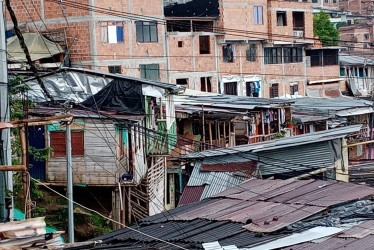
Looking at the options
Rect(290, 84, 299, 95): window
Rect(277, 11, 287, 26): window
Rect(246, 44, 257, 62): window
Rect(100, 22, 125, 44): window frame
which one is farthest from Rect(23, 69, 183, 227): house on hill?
Rect(290, 84, 299, 95): window

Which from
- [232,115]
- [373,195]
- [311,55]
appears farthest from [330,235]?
[311,55]

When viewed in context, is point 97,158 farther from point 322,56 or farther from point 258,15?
point 322,56

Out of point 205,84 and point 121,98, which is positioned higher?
point 121,98

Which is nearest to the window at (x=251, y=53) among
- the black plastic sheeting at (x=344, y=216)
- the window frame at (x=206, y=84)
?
the window frame at (x=206, y=84)

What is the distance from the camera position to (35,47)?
1313 inches

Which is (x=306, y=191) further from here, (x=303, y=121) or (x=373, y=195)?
(x=303, y=121)

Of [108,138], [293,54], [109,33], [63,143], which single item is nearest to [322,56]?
[293,54]

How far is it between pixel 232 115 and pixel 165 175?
4659 millimetres

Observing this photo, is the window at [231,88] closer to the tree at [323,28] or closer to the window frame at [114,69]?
the window frame at [114,69]

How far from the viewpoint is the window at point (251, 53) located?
1710 inches

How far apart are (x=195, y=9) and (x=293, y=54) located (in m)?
7.83

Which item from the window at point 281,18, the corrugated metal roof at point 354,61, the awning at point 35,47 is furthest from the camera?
the corrugated metal roof at point 354,61

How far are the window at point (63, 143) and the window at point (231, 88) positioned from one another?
744 inches

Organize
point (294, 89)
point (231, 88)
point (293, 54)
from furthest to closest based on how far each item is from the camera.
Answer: point (294, 89) → point (293, 54) → point (231, 88)
